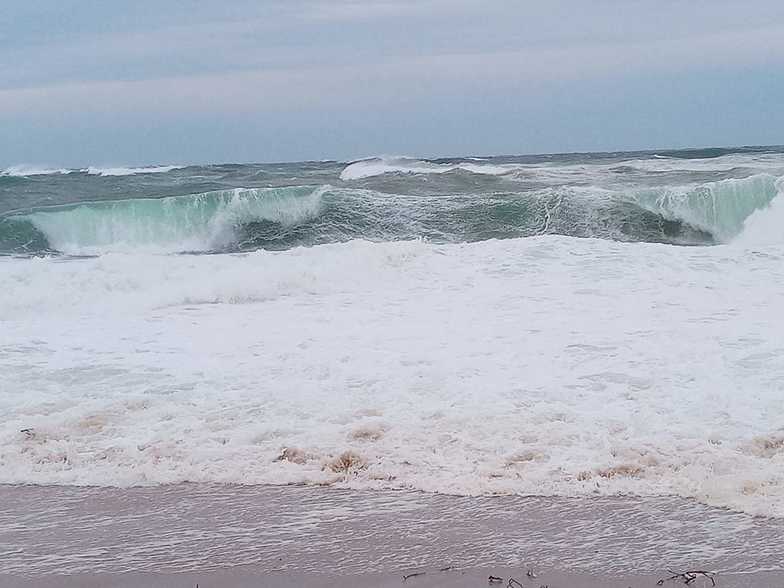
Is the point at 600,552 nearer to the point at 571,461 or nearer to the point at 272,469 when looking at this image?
the point at 571,461

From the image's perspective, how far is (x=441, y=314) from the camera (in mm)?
7832

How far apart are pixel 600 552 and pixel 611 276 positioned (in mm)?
5868

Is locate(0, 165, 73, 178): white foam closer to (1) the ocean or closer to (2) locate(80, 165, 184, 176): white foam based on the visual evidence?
(2) locate(80, 165, 184, 176): white foam

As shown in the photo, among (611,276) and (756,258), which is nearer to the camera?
(611,276)

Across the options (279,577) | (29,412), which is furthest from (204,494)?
(29,412)

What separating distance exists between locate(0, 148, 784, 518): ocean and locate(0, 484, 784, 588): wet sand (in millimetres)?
187

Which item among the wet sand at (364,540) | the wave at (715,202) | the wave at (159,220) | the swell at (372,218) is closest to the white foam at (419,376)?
the wet sand at (364,540)

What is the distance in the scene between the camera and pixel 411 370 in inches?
238

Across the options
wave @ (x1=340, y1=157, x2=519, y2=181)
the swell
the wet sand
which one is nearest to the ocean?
the wet sand

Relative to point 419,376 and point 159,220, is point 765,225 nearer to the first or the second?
point 419,376

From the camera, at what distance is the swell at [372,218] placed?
1681cm

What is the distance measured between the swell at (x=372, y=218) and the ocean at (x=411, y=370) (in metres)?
6.09

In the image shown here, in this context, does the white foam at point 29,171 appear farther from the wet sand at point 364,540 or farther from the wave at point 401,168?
the wet sand at point 364,540

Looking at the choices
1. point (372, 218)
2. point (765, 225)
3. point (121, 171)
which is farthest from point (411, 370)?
point (121, 171)
